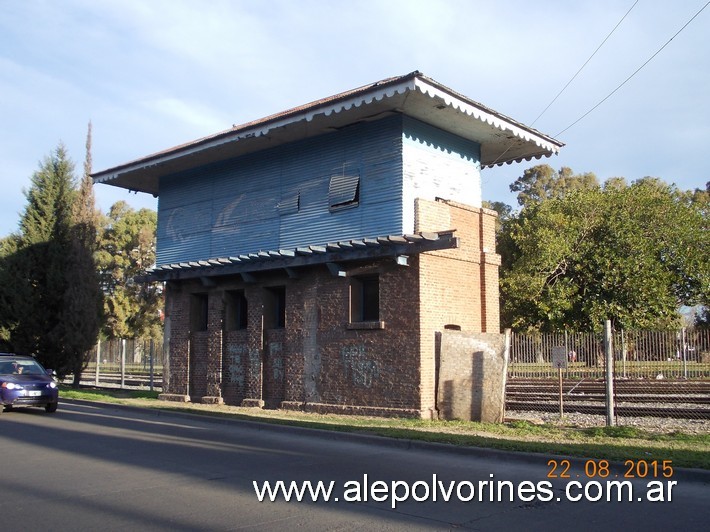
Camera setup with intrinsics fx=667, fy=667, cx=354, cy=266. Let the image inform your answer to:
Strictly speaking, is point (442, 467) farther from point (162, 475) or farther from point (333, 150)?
point (333, 150)

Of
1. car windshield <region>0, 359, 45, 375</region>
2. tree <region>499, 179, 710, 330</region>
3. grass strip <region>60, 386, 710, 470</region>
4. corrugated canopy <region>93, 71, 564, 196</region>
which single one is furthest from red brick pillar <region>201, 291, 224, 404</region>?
tree <region>499, 179, 710, 330</region>

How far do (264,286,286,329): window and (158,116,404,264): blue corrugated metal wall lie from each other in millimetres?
1264

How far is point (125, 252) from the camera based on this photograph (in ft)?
161

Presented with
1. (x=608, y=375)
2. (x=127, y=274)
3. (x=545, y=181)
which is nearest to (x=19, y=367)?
(x=608, y=375)

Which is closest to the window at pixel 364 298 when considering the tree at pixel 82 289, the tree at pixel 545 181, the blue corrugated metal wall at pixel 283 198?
the blue corrugated metal wall at pixel 283 198

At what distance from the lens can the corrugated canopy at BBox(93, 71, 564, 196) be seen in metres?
15.1

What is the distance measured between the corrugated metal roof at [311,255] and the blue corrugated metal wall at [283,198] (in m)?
0.73

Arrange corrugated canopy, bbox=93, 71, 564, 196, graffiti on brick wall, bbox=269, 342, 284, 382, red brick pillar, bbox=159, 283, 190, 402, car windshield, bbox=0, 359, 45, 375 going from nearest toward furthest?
corrugated canopy, bbox=93, 71, 564, 196, car windshield, bbox=0, 359, 45, 375, graffiti on brick wall, bbox=269, 342, 284, 382, red brick pillar, bbox=159, 283, 190, 402

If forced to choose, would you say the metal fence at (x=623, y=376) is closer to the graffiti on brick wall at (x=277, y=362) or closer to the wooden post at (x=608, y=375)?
the wooden post at (x=608, y=375)

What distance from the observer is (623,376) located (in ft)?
69.1

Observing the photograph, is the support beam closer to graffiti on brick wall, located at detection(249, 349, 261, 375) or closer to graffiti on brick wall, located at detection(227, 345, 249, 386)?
graffiti on brick wall, located at detection(249, 349, 261, 375)

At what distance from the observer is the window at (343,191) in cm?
1712

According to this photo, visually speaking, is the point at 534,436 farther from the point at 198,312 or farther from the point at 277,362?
the point at 198,312

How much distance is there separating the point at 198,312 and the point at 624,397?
42.0ft
